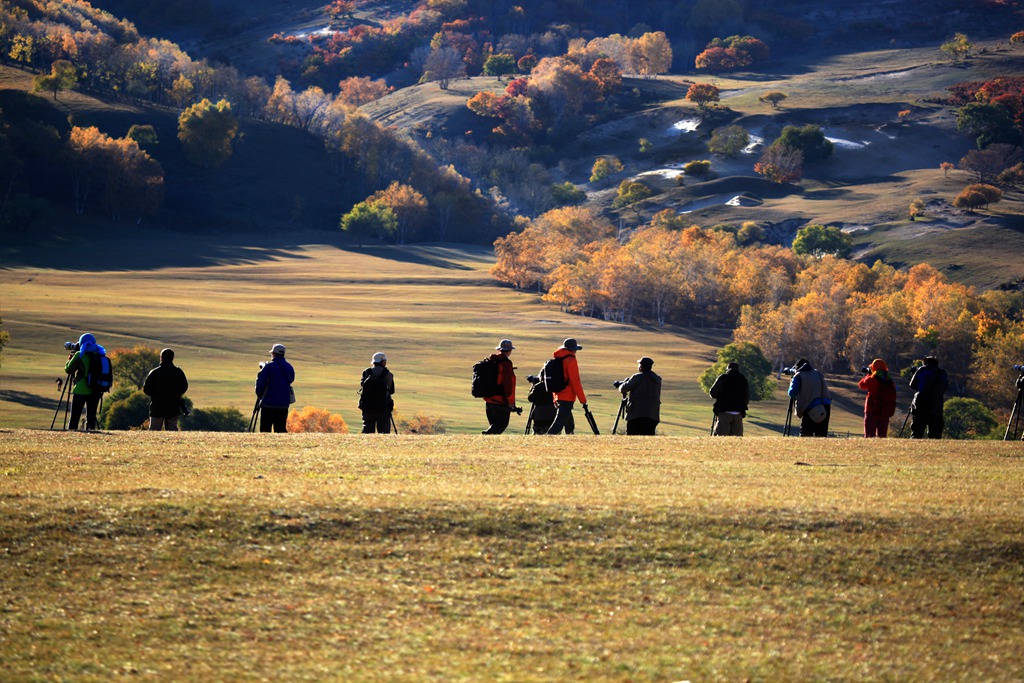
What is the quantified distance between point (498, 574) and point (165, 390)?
594 inches

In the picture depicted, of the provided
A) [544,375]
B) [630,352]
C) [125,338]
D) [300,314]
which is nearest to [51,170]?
[300,314]

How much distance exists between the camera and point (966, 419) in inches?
3462

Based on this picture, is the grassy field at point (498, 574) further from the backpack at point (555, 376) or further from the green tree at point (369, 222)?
the green tree at point (369, 222)

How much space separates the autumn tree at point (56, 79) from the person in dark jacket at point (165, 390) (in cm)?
18526

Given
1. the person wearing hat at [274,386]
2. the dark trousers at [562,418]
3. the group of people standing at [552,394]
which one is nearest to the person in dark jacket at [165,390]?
the group of people standing at [552,394]

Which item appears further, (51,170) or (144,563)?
(51,170)

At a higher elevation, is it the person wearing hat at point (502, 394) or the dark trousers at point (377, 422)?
the person wearing hat at point (502, 394)

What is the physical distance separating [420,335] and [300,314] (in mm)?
15509

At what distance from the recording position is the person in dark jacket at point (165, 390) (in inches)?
1077

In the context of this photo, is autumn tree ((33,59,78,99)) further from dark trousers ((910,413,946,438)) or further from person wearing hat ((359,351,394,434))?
dark trousers ((910,413,946,438))

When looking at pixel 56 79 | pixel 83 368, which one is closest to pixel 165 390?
pixel 83 368

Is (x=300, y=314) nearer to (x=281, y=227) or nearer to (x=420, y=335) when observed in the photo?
(x=420, y=335)

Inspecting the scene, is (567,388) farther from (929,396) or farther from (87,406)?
(87,406)

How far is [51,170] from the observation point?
177000 mm
